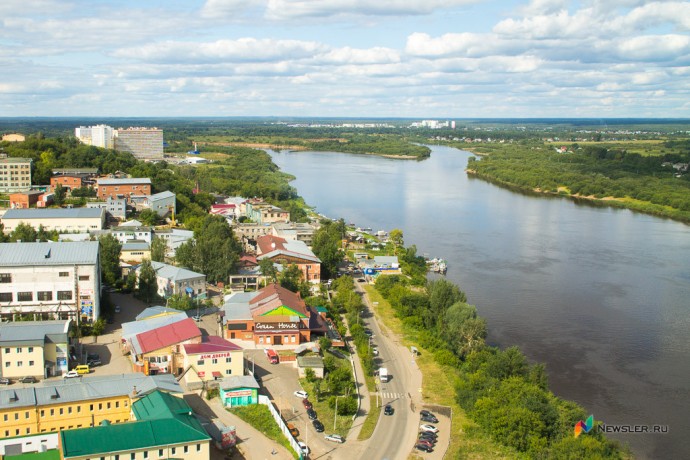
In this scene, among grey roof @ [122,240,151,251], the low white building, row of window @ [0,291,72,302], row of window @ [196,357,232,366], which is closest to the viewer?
row of window @ [196,357,232,366]

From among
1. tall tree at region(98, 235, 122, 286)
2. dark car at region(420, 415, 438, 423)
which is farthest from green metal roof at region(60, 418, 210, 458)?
tall tree at region(98, 235, 122, 286)

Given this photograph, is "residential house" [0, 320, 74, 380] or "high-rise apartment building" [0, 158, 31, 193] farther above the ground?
"high-rise apartment building" [0, 158, 31, 193]

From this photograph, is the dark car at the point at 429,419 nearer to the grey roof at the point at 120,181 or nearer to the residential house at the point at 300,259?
the residential house at the point at 300,259

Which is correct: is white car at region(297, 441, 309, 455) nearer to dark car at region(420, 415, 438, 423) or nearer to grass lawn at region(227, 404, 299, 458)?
grass lawn at region(227, 404, 299, 458)

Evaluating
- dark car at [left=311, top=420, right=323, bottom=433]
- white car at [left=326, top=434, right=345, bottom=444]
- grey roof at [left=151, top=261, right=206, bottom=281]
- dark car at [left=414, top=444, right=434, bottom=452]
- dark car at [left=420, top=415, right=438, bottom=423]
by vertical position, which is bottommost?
dark car at [left=414, top=444, right=434, bottom=452]

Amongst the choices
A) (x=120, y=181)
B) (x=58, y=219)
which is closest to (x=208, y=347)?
(x=58, y=219)

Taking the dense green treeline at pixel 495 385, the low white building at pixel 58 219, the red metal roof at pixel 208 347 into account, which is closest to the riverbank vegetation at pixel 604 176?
the dense green treeline at pixel 495 385
